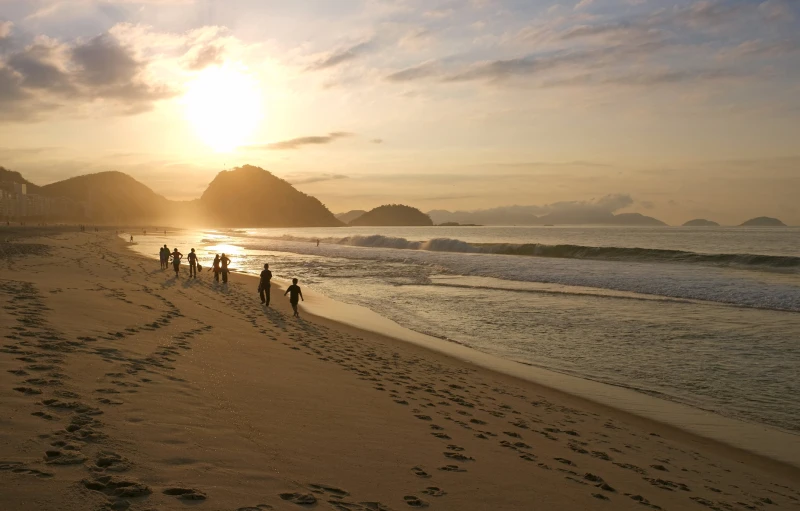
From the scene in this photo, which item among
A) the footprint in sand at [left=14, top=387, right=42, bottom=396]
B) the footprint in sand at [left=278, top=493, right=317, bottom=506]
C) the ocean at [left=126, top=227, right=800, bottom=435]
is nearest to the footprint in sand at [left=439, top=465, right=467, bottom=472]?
the footprint in sand at [left=278, top=493, right=317, bottom=506]

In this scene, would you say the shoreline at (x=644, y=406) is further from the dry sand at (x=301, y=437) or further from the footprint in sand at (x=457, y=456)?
the footprint in sand at (x=457, y=456)

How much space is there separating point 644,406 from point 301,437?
24.5ft

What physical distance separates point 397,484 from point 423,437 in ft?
5.71

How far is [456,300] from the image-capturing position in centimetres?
2475

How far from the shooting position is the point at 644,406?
34.0 ft

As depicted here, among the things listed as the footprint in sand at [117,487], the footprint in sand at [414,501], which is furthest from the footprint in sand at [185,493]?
the footprint in sand at [414,501]

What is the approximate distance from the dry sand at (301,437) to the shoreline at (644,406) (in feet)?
1.15

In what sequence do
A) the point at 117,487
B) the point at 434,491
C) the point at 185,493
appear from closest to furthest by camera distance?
1. the point at 117,487
2. the point at 185,493
3. the point at 434,491

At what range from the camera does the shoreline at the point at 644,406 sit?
8477mm

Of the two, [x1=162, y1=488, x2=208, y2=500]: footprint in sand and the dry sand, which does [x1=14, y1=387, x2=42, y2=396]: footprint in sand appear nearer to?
the dry sand

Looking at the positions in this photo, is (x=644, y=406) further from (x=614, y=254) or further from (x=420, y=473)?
(x=614, y=254)

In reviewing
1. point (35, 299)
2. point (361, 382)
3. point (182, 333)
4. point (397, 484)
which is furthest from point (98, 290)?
point (397, 484)

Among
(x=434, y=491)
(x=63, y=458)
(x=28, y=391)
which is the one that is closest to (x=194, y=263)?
(x=28, y=391)

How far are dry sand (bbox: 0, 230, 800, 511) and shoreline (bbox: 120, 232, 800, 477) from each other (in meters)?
0.35
